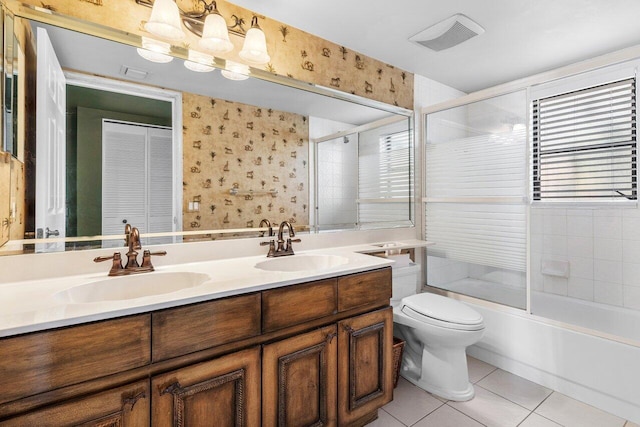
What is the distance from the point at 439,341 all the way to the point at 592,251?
5.74ft

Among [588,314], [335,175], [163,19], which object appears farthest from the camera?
[588,314]

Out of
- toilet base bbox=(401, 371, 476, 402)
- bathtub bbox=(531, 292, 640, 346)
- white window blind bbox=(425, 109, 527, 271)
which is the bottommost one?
toilet base bbox=(401, 371, 476, 402)

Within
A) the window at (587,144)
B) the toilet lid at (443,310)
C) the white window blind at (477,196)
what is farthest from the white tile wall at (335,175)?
the window at (587,144)

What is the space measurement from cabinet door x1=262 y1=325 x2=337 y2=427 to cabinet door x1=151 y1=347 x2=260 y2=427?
0.05 m

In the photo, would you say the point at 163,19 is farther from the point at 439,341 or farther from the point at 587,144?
the point at 587,144

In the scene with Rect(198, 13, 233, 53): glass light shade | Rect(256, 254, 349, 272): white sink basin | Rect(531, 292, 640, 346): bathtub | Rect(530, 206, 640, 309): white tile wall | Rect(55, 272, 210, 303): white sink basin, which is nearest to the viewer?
Rect(55, 272, 210, 303): white sink basin

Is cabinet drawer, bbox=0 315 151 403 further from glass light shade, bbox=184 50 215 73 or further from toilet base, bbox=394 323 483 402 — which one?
toilet base, bbox=394 323 483 402

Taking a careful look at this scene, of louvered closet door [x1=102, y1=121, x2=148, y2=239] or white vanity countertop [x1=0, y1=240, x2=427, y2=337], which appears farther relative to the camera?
louvered closet door [x1=102, y1=121, x2=148, y2=239]

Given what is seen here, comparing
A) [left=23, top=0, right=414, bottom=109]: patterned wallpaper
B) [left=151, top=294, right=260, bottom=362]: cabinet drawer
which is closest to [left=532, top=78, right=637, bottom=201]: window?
[left=23, top=0, right=414, bottom=109]: patterned wallpaper

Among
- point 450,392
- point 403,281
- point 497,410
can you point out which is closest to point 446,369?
point 450,392

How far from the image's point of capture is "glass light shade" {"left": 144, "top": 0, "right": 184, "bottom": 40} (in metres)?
1.41

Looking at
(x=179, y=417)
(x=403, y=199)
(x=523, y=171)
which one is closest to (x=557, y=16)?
(x=523, y=171)

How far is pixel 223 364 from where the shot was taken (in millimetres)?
1107

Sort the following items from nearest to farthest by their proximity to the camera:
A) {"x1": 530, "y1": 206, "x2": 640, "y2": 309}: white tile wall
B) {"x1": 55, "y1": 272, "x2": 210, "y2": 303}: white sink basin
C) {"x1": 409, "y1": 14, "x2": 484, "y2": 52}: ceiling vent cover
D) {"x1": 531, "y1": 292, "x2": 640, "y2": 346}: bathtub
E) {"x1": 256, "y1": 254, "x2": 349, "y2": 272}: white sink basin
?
{"x1": 55, "y1": 272, "x2": 210, "y2": 303}: white sink basin → {"x1": 256, "y1": 254, "x2": 349, "y2": 272}: white sink basin → {"x1": 409, "y1": 14, "x2": 484, "y2": 52}: ceiling vent cover → {"x1": 531, "y1": 292, "x2": 640, "y2": 346}: bathtub → {"x1": 530, "y1": 206, "x2": 640, "y2": 309}: white tile wall
